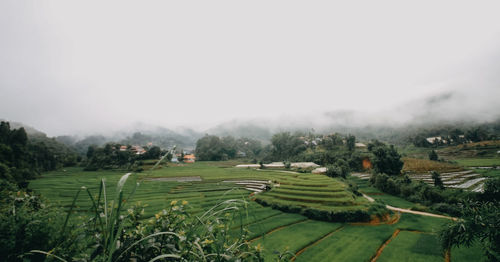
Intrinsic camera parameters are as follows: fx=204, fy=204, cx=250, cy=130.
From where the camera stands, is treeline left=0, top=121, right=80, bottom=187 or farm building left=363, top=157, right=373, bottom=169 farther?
farm building left=363, top=157, right=373, bottom=169

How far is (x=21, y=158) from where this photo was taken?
151ft

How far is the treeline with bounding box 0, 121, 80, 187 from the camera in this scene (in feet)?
104

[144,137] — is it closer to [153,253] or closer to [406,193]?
[406,193]

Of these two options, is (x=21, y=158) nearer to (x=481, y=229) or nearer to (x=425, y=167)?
(x=481, y=229)

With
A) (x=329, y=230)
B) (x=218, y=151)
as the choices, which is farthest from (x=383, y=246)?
(x=218, y=151)

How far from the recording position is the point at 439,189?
2678cm

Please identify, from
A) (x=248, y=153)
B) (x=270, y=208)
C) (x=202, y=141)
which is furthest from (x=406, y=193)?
(x=202, y=141)

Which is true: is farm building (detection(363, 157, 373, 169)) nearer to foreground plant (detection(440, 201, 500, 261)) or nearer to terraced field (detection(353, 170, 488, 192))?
terraced field (detection(353, 170, 488, 192))

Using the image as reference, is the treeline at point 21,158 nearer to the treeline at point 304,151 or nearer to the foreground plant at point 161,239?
the foreground plant at point 161,239

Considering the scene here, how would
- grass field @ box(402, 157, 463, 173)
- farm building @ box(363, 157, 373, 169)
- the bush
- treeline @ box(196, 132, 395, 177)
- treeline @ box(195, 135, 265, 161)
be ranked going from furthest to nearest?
treeline @ box(195, 135, 265, 161) < treeline @ box(196, 132, 395, 177) < farm building @ box(363, 157, 373, 169) < grass field @ box(402, 157, 463, 173) < the bush

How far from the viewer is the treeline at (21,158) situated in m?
31.6

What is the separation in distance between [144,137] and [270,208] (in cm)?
12128

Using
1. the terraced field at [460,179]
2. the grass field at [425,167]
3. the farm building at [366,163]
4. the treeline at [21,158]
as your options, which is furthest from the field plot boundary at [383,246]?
the farm building at [366,163]

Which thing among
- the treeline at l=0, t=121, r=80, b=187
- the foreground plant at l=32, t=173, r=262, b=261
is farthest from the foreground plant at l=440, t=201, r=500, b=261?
the treeline at l=0, t=121, r=80, b=187
